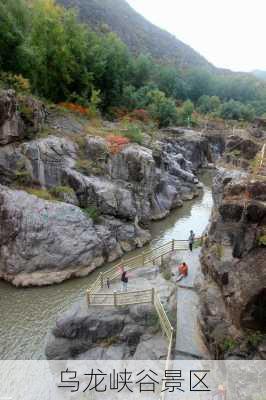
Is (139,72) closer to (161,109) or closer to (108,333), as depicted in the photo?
(161,109)

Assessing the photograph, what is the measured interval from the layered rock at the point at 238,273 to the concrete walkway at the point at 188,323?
0.73 metres

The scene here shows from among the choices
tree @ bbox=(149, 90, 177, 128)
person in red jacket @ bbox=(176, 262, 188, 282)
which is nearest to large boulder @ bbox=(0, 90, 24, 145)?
person in red jacket @ bbox=(176, 262, 188, 282)

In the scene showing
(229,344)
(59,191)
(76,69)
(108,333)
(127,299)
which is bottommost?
(108,333)

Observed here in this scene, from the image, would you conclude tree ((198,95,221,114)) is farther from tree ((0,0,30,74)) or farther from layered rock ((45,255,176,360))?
layered rock ((45,255,176,360))

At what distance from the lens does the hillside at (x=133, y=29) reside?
122938 millimetres

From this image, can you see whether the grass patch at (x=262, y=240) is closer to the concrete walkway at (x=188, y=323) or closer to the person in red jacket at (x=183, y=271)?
the concrete walkway at (x=188, y=323)

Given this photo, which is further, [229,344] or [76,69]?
[76,69]

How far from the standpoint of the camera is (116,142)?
109ft

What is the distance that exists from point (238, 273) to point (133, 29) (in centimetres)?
14805

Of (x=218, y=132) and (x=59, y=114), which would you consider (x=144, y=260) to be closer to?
(x=59, y=114)

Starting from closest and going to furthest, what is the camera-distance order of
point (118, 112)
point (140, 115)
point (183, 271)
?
point (183, 271)
point (118, 112)
point (140, 115)

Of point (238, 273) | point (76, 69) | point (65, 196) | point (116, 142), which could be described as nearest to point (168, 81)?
point (76, 69)

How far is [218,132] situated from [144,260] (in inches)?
1962

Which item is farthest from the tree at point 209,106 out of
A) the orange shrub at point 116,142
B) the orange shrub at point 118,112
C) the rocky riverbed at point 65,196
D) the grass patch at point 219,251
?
the grass patch at point 219,251
